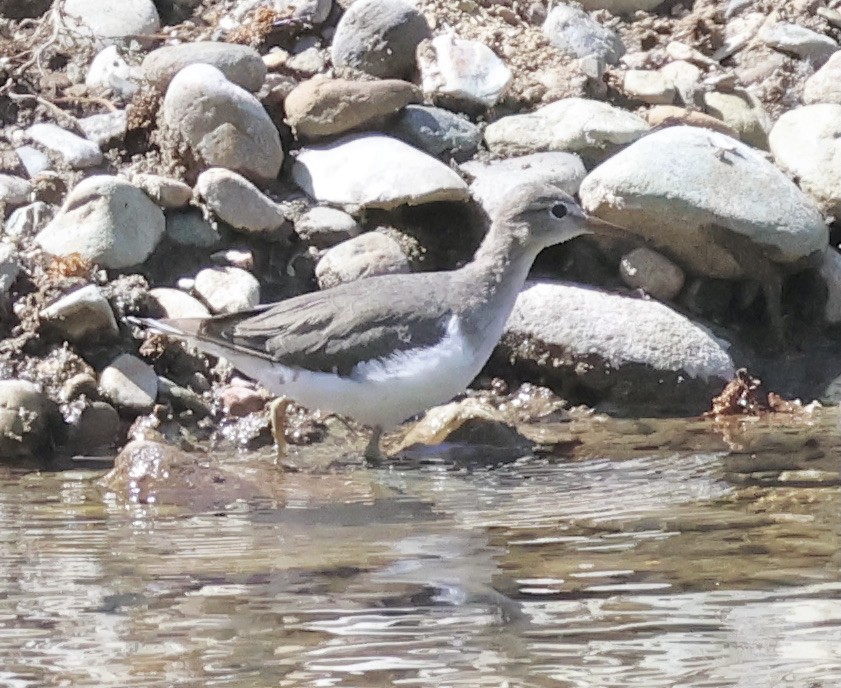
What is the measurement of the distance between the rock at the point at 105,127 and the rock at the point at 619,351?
2.65 m

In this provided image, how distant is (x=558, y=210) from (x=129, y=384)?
2.31 metres

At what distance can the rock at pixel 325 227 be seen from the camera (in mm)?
8172

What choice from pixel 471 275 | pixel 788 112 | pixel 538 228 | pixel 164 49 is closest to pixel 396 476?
pixel 471 275

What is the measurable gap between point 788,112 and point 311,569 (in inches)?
227

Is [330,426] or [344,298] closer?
[344,298]

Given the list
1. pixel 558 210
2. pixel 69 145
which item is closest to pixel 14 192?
pixel 69 145

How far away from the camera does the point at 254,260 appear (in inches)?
321

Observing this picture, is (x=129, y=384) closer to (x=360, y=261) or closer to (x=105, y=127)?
(x=360, y=261)

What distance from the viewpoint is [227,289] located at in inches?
307

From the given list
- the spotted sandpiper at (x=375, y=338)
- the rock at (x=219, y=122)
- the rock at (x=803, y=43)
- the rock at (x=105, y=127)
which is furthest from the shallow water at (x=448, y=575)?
the rock at (x=803, y=43)

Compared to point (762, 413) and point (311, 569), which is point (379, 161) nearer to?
point (762, 413)

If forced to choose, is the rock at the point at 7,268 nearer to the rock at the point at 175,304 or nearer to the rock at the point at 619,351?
the rock at the point at 175,304

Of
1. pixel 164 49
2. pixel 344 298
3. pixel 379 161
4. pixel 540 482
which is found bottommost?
pixel 540 482

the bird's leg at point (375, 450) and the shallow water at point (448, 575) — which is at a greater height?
the bird's leg at point (375, 450)
